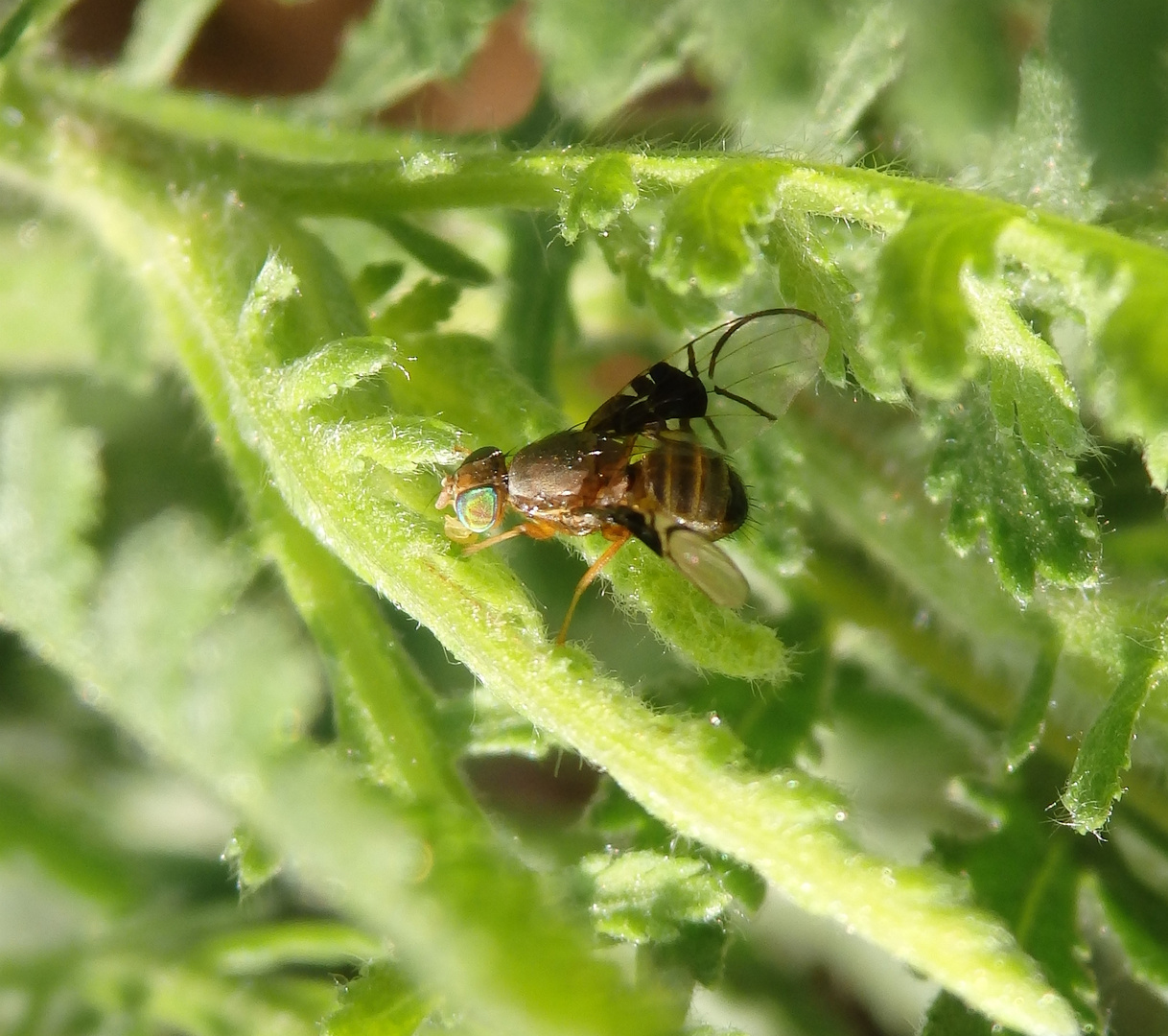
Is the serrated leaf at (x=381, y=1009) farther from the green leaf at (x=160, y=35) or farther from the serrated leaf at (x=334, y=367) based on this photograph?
the green leaf at (x=160, y=35)

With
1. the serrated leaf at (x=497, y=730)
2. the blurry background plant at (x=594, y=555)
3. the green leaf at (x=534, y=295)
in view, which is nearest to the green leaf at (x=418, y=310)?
the blurry background plant at (x=594, y=555)

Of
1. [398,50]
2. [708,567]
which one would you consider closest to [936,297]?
[708,567]

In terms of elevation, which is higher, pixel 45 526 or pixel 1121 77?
pixel 1121 77

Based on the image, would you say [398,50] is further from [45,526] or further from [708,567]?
[708,567]

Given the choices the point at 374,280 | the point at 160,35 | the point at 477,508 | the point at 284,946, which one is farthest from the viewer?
the point at 160,35

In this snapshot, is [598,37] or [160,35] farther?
[160,35]

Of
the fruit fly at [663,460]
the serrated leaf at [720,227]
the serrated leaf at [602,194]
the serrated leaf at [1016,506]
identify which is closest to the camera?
the serrated leaf at [720,227]

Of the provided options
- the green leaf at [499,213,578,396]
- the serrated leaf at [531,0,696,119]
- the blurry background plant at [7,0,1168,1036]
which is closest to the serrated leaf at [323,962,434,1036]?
the blurry background plant at [7,0,1168,1036]
